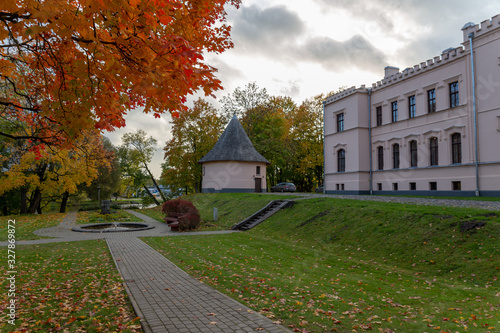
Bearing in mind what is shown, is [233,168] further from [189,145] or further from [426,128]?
[426,128]

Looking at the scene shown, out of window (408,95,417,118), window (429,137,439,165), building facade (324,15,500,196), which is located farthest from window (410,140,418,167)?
window (408,95,417,118)

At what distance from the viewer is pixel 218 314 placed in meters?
6.70

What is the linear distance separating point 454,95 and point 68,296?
29585 mm

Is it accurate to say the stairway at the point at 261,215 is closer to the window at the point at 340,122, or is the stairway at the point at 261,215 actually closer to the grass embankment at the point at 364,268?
the grass embankment at the point at 364,268

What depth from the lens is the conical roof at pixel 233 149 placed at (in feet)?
147

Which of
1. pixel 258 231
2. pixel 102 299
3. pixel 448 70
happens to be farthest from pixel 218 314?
pixel 448 70

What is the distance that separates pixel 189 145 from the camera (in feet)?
173

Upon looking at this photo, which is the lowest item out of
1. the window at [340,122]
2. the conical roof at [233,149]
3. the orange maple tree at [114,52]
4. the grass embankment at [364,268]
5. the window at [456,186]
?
the grass embankment at [364,268]

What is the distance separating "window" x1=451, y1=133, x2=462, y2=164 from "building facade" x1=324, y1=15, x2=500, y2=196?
0.07m

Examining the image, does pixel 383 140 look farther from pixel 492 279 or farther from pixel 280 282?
pixel 280 282

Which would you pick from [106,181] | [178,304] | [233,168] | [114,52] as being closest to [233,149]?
[233,168]

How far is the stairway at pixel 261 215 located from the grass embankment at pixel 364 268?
2.85 meters

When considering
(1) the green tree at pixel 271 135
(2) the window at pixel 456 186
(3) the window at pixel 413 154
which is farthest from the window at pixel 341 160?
(1) the green tree at pixel 271 135

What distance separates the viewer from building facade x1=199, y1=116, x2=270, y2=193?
146 feet
